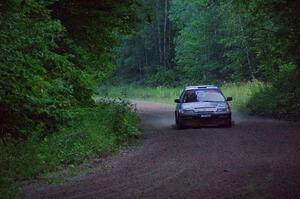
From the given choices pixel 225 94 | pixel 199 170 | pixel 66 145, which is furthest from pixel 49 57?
pixel 225 94

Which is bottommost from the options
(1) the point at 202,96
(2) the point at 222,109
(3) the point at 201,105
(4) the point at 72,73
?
(2) the point at 222,109

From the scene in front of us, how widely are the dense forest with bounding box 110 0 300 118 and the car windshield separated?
141 inches

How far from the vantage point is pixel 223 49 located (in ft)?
212

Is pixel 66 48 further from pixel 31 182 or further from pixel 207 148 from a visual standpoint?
pixel 31 182

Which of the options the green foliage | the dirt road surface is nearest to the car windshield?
the dirt road surface

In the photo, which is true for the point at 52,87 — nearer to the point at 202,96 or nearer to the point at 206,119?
the point at 206,119

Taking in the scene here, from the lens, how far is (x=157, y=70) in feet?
253

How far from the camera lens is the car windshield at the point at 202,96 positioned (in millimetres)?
24609

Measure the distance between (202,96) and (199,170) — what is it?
12.1 metres

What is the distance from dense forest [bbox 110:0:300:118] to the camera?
27.2 m

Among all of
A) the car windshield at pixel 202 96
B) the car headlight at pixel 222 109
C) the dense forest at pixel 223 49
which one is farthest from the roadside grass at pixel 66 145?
the dense forest at pixel 223 49

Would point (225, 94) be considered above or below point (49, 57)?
below

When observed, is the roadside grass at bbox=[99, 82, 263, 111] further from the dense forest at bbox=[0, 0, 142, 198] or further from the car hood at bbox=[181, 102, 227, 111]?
the dense forest at bbox=[0, 0, 142, 198]

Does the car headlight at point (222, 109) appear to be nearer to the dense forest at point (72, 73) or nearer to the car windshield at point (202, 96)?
the car windshield at point (202, 96)
